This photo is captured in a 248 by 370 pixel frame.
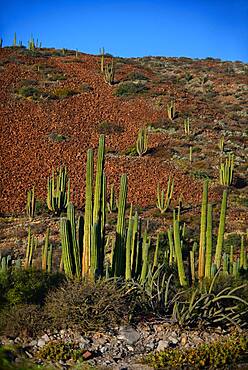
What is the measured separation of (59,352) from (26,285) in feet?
4.83

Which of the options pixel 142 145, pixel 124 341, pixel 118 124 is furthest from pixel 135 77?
pixel 124 341

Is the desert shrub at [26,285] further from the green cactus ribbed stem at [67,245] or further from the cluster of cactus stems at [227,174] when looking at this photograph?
the cluster of cactus stems at [227,174]

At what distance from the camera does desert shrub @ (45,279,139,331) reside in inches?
266

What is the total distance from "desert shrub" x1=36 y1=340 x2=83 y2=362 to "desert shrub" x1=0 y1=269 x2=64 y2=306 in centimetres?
104

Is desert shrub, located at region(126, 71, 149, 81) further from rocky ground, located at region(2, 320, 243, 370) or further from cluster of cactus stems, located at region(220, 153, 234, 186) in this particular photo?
rocky ground, located at region(2, 320, 243, 370)

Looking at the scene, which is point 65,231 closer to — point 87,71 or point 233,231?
point 233,231

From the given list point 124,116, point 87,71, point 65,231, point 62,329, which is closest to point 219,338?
point 62,329

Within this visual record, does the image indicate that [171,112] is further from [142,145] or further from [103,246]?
[103,246]

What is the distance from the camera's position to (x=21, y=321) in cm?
655

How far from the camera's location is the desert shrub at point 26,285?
277 inches

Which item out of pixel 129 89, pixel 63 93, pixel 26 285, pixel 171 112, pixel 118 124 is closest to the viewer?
pixel 26 285

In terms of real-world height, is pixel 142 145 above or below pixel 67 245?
above

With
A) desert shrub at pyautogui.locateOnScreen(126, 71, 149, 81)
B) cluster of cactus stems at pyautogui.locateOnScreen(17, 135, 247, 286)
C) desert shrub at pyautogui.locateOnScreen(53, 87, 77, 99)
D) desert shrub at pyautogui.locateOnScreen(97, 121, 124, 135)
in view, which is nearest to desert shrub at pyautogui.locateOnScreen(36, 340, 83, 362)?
cluster of cactus stems at pyautogui.locateOnScreen(17, 135, 247, 286)

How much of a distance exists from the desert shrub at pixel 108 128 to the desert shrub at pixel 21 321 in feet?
65.6
